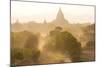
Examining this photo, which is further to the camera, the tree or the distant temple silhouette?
the tree

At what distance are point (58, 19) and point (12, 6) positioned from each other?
0.62 m

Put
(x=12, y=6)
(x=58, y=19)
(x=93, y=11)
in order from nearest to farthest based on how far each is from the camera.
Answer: (x=12, y=6), (x=58, y=19), (x=93, y=11)

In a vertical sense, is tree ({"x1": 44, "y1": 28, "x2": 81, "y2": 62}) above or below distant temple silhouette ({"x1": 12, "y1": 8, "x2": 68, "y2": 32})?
below

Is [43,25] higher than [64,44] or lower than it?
higher

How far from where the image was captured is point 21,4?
2.51 meters

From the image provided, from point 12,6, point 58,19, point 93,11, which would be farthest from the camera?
point 93,11

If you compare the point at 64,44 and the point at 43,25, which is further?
the point at 64,44

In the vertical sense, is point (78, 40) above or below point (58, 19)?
below

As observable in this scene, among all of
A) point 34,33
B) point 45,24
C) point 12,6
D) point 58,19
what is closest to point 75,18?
point 58,19

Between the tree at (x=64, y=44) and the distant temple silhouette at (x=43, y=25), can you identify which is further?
the tree at (x=64, y=44)

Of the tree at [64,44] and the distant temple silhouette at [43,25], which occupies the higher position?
the distant temple silhouette at [43,25]
